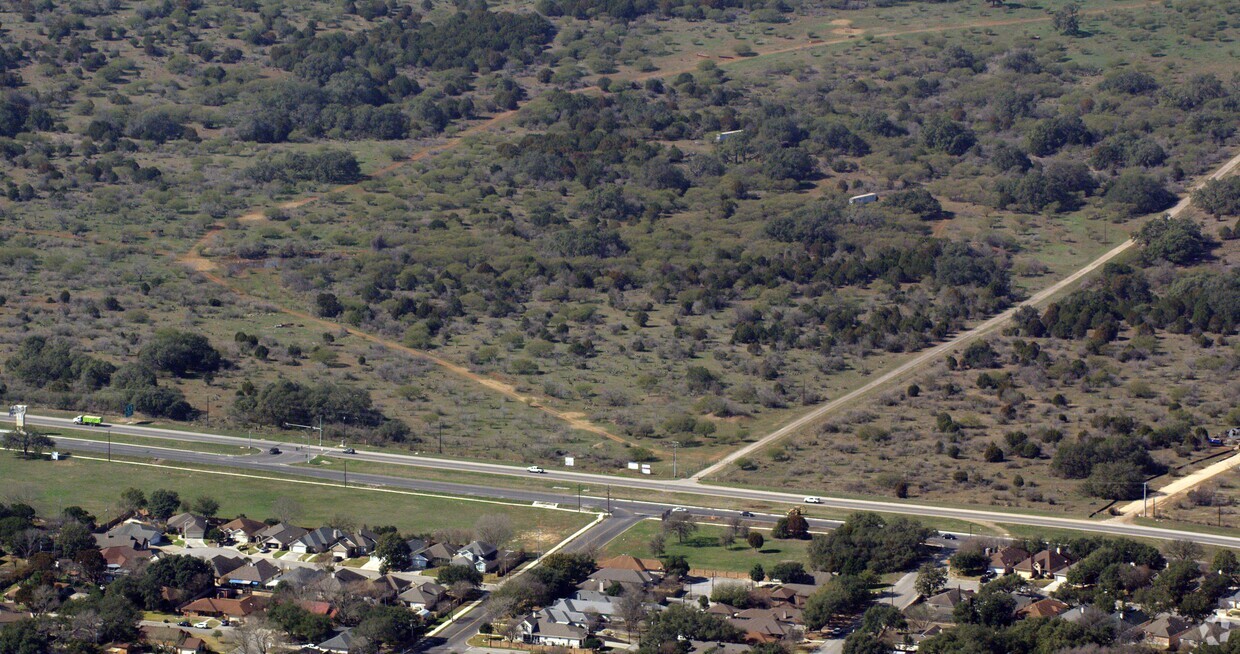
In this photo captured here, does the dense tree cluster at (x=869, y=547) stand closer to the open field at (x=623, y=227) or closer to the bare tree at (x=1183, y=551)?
the bare tree at (x=1183, y=551)

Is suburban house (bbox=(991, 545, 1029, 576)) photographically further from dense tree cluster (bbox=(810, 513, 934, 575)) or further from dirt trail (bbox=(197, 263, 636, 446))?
dirt trail (bbox=(197, 263, 636, 446))

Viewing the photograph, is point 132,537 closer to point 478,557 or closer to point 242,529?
point 242,529

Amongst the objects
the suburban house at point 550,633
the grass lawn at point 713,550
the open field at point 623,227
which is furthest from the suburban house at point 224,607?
the open field at point 623,227

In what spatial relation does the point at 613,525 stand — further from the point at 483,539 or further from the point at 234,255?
the point at 234,255

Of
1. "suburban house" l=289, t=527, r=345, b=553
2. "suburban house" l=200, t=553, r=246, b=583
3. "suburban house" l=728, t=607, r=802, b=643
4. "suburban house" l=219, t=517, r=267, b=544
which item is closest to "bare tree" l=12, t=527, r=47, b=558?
"suburban house" l=200, t=553, r=246, b=583

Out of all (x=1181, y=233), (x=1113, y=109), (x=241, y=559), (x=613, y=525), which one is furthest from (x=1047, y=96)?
(x=241, y=559)
